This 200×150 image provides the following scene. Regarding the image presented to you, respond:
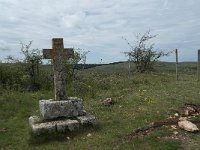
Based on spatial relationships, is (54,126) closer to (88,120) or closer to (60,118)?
(60,118)

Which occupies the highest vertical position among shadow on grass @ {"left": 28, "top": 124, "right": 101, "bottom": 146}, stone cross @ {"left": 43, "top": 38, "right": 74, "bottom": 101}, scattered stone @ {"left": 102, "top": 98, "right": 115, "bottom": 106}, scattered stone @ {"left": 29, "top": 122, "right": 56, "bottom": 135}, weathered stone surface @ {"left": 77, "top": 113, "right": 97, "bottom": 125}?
stone cross @ {"left": 43, "top": 38, "right": 74, "bottom": 101}

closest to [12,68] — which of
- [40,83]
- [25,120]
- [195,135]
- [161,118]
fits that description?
[40,83]

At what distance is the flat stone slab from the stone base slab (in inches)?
7.6

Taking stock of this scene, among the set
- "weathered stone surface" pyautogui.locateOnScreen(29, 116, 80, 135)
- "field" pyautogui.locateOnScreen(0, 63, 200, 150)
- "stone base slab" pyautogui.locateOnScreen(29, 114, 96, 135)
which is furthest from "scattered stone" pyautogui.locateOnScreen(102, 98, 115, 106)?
"weathered stone surface" pyautogui.locateOnScreen(29, 116, 80, 135)

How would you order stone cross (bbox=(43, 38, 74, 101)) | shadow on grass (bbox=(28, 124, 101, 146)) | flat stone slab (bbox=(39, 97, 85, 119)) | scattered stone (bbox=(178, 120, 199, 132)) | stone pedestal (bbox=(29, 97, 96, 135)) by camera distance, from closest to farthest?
scattered stone (bbox=(178, 120, 199, 132)) < shadow on grass (bbox=(28, 124, 101, 146)) < stone pedestal (bbox=(29, 97, 96, 135)) < flat stone slab (bbox=(39, 97, 85, 119)) < stone cross (bbox=(43, 38, 74, 101))

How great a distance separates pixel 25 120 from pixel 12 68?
694cm

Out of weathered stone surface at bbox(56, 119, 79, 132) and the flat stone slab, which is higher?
the flat stone slab

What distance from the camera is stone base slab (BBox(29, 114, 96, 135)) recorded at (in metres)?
10.3

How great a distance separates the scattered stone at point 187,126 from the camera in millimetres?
9586

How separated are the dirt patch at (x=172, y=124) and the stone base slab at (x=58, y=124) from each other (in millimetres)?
1468

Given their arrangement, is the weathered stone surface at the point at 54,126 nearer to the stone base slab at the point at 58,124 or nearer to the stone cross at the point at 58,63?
the stone base slab at the point at 58,124

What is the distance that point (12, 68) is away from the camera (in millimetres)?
19500

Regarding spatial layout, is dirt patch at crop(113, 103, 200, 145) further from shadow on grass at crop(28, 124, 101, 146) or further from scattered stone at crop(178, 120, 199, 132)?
shadow on grass at crop(28, 124, 101, 146)

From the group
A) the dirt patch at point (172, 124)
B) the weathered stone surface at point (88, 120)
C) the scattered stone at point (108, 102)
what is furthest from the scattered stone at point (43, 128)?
the scattered stone at point (108, 102)
